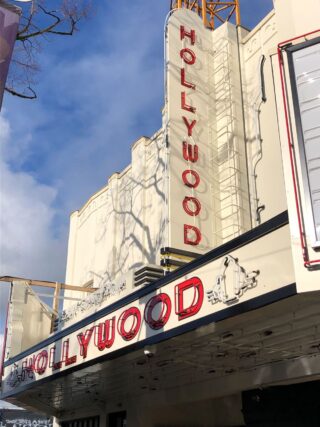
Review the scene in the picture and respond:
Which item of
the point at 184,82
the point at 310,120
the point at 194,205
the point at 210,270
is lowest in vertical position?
the point at 210,270

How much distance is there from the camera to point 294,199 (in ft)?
22.7

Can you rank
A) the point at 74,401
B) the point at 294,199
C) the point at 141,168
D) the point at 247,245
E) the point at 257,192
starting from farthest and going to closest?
the point at 141,168 → the point at 74,401 → the point at 257,192 → the point at 247,245 → the point at 294,199

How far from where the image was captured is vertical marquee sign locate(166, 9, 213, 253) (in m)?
12.7

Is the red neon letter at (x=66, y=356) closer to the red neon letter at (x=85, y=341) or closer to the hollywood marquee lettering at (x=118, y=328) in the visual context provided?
the hollywood marquee lettering at (x=118, y=328)

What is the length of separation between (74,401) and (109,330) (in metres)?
7.73

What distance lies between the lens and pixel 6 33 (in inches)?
299

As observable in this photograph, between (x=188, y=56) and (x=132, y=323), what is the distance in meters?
7.91

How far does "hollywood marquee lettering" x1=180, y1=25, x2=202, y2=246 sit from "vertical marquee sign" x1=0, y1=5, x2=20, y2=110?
247 inches

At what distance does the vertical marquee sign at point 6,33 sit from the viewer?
24.4ft

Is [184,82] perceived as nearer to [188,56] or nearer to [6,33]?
[188,56]

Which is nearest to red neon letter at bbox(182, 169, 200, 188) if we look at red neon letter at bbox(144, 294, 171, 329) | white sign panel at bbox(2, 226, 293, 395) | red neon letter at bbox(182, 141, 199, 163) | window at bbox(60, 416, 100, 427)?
red neon letter at bbox(182, 141, 199, 163)

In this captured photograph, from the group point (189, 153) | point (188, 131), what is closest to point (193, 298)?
point (189, 153)

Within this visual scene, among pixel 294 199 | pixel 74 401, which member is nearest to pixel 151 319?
pixel 294 199

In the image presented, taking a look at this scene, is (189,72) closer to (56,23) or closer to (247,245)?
(56,23)
